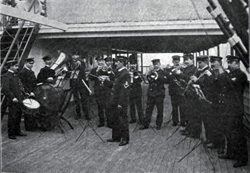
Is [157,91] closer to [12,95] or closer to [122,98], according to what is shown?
[122,98]

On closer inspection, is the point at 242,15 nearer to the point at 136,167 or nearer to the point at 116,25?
the point at 136,167

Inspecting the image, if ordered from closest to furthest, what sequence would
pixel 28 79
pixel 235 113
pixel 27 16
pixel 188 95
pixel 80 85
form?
pixel 235 113 → pixel 27 16 → pixel 188 95 → pixel 28 79 → pixel 80 85

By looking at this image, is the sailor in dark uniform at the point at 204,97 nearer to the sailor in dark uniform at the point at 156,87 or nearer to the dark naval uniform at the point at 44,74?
the sailor in dark uniform at the point at 156,87

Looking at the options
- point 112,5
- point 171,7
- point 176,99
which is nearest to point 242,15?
point 176,99

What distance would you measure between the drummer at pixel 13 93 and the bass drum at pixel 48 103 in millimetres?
546

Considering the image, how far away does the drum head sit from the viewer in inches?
318

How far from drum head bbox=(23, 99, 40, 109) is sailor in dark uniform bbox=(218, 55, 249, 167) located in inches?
193

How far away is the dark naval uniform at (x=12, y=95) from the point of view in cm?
804

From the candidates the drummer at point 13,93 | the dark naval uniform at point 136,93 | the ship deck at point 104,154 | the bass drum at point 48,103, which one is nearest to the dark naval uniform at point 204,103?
the ship deck at point 104,154

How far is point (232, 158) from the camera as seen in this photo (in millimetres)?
6145

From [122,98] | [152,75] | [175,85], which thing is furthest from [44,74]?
[175,85]

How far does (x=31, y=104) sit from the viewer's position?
8172 millimetres

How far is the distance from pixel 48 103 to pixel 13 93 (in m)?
1.12

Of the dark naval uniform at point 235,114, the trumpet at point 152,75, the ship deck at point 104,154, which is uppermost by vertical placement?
the trumpet at point 152,75
